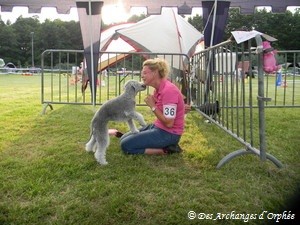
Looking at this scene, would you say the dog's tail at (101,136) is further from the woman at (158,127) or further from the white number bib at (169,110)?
the white number bib at (169,110)

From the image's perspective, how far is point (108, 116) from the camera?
380 cm

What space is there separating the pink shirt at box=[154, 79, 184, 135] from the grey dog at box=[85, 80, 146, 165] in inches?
9.3

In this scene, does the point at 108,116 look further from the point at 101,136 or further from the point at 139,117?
the point at 139,117

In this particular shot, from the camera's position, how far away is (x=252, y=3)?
26.8ft

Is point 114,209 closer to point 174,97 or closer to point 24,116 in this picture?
point 174,97

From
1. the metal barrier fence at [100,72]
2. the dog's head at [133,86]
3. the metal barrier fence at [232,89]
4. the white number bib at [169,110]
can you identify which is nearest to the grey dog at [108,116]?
the dog's head at [133,86]

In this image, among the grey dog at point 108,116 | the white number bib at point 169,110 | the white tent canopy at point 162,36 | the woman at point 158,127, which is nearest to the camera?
the grey dog at point 108,116

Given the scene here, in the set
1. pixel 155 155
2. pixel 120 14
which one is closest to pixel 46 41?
pixel 120 14

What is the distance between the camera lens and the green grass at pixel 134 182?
249 centimetres

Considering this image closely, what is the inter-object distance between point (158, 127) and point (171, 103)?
37 centimetres

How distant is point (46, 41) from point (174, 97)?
74.2m

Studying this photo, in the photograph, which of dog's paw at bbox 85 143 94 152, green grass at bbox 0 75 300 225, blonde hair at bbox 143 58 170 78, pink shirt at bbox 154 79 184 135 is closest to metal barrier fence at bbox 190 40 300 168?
green grass at bbox 0 75 300 225

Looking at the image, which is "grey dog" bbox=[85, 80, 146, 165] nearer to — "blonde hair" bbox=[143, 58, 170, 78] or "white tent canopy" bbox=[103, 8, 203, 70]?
"blonde hair" bbox=[143, 58, 170, 78]

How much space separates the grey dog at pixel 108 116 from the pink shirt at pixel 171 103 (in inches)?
9.3
